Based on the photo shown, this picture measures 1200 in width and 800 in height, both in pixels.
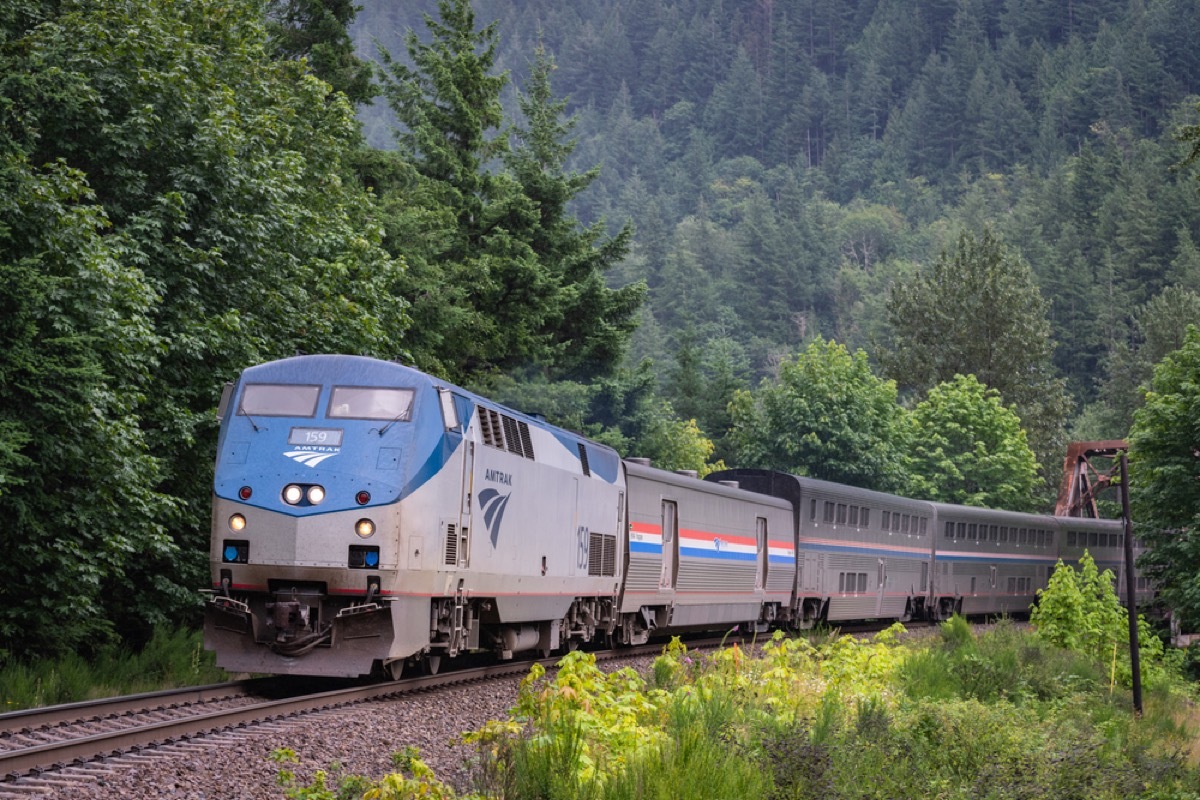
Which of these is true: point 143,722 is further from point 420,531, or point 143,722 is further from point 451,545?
point 451,545

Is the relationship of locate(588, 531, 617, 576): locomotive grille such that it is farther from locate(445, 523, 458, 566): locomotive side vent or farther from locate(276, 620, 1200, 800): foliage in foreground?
locate(445, 523, 458, 566): locomotive side vent

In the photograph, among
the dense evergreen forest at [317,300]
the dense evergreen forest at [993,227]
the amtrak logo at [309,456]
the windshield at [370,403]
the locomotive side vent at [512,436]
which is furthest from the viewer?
the dense evergreen forest at [993,227]

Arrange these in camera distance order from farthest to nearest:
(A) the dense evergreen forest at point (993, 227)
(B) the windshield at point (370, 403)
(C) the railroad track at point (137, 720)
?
(A) the dense evergreen forest at point (993, 227), (B) the windshield at point (370, 403), (C) the railroad track at point (137, 720)

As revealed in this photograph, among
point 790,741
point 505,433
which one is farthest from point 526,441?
point 790,741

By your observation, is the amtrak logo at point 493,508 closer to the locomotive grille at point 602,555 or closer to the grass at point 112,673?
the locomotive grille at point 602,555

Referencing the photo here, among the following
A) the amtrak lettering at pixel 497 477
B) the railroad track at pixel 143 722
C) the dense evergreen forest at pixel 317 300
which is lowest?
the railroad track at pixel 143 722

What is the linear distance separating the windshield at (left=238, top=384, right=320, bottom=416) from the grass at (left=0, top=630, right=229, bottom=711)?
3.60 meters

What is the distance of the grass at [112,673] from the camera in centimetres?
1466

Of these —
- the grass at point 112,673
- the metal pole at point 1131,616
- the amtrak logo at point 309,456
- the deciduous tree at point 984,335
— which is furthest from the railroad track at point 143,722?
the deciduous tree at point 984,335

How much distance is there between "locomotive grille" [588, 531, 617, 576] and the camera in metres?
20.8

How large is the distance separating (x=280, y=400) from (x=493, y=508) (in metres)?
3.08

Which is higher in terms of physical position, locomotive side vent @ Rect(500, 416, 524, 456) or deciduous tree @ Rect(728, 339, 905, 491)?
deciduous tree @ Rect(728, 339, 905, 491)

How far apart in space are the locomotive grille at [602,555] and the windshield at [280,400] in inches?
255

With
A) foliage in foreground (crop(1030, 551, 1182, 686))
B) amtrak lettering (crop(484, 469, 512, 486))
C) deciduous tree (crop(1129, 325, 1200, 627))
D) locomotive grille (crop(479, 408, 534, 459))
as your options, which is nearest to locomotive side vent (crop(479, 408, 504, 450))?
locomotive grille (crop(479, 408, 534, 459))
